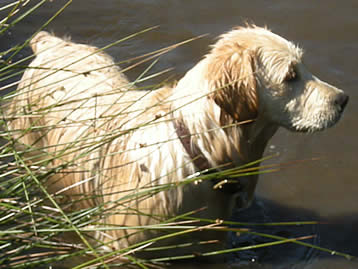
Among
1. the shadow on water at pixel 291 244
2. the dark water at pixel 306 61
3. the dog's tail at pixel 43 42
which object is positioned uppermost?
the dog's tail at pixel 43 42

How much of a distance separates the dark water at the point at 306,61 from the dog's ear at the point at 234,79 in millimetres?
1651

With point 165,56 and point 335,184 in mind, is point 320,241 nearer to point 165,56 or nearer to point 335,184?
point 335,184

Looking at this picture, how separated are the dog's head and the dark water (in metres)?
1.36

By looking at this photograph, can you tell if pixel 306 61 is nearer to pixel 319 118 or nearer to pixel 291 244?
pixel 291 244

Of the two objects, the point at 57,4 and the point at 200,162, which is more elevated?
the point at 57,4

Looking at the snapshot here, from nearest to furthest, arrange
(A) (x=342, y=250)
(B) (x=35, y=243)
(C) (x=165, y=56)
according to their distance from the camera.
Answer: (B) (x=35, y=243)
(A) (x=342, y=250)
(C) (x=165, y=56)

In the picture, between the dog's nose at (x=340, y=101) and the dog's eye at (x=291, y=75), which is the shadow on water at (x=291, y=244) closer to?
the dog's nose at (x=340, y=101)

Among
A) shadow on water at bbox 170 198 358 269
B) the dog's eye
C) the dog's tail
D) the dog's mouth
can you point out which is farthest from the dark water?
the dog's tail

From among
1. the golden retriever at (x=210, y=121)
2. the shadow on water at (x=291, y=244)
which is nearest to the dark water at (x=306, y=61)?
the shadow on water at (x=291, y=244)

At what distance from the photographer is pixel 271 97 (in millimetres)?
4008

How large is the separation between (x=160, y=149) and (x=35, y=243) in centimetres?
123

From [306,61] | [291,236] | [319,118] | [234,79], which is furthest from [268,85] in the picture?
[306,61]

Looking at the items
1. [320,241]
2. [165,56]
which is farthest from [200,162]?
[165,56]

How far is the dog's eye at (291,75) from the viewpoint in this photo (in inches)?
156
